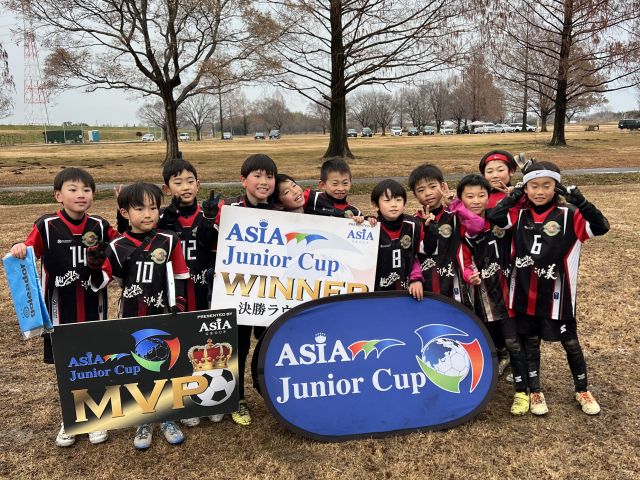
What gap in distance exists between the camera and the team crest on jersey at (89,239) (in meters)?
3.23

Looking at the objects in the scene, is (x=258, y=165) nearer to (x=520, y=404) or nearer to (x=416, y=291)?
(x=416, y=291)

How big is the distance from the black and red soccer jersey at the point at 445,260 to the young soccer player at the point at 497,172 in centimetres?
58

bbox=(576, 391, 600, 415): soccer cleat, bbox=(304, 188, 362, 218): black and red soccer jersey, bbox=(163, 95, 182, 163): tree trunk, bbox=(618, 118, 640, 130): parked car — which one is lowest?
bbox=(576, 391, 600, 415): soccer cleat

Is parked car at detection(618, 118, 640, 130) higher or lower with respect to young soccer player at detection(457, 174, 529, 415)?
higher

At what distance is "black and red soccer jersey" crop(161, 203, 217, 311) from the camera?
11.0 feet

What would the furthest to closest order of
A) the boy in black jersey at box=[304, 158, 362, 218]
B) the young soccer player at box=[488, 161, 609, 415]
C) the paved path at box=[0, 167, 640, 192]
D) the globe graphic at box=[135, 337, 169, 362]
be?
the paved path at box=[0, 167, 640, 192] < the boy in black jersey at box=[304, 158, 362, 218] < the young soccer player at box=[488, 161, 609, 415] < the globe graphic at box=[135, 337, 169, 362]

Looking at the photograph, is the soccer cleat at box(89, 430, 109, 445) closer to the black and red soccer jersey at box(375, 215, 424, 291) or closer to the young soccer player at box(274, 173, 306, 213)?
the young soccer player at box(274, 173, 306, 213)

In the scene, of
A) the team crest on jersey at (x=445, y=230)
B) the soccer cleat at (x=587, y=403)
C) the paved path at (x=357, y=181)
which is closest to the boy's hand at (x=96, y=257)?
the team crest on jersey at (x=445, y=230)

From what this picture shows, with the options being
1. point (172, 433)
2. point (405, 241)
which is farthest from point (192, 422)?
point (405, 241)

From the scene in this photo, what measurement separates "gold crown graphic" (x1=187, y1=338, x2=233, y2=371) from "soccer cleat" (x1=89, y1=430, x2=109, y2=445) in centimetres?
73

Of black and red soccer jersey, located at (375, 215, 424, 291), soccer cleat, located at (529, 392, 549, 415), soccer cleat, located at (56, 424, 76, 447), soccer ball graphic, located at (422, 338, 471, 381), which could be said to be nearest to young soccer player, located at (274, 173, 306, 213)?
black and red soccer jersey, located at (375, 215, 424, 291)

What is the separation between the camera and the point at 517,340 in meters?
3.54

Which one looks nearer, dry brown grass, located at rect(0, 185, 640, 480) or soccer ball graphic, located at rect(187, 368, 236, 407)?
dry brown grass, located at rect(0, 185, 640, 480)

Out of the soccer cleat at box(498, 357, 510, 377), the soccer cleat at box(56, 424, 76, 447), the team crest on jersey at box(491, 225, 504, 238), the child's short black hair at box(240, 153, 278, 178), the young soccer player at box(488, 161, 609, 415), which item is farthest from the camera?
the soccer cleat at box(498, 357, 510, 377)
